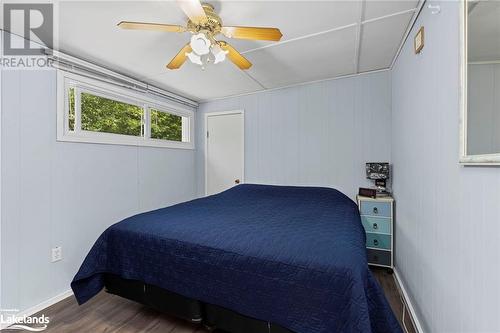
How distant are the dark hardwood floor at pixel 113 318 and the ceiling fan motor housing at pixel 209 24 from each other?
2.08 meters

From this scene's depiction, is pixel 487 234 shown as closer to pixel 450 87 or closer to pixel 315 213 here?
pixel 450 87

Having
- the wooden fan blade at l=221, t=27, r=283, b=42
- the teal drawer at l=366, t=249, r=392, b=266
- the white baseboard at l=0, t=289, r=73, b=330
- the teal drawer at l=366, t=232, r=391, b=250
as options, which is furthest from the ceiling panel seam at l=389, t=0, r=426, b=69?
the white baseboard at l=0, t=289, r=73, b=330

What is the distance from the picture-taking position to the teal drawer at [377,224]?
248 cm

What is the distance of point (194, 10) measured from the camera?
1.37 metres

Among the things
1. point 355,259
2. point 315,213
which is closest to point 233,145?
point 315,213

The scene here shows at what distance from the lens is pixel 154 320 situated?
1.78m

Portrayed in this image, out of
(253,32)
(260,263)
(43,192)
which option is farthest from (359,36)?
(43,192)

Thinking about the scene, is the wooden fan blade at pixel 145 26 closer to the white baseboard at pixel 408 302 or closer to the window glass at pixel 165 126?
the window glass at pixel 165 126

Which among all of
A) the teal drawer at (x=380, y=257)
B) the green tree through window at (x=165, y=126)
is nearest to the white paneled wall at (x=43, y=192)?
the green tree through window at (x=165, y=126)

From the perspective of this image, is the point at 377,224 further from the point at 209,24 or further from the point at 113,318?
the point at 113,318

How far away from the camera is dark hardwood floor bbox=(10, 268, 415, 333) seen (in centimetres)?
169

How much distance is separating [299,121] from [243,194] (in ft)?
4.18

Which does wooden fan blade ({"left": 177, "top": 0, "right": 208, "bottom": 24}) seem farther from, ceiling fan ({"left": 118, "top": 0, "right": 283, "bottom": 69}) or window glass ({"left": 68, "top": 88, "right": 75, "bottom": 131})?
window glass ({"left": 68, "top": 88, "right": 75, "bottom": 131})

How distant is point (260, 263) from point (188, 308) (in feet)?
2.20
